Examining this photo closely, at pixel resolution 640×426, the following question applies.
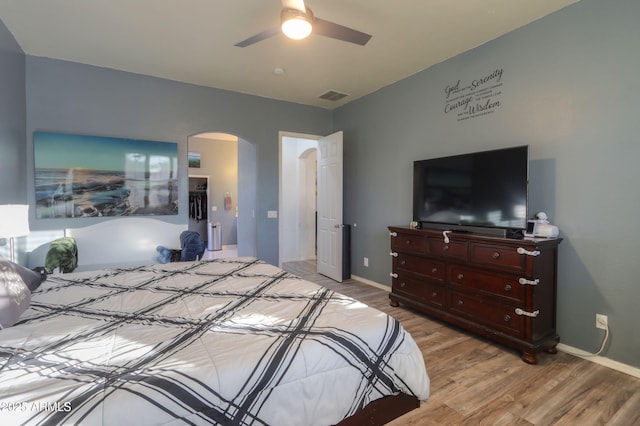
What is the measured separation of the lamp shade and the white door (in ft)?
11.6

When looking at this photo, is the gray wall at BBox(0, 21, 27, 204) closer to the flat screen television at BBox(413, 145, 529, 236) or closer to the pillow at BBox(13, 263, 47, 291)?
the pillow at BBox(13, 263, 47, 291)

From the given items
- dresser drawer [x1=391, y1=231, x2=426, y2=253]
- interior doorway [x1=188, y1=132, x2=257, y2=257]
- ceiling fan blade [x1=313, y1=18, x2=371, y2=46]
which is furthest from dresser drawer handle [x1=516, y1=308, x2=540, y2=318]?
interior doorway [x1=188, y1=132, x2=257, y2=257]

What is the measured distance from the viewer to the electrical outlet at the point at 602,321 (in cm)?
232

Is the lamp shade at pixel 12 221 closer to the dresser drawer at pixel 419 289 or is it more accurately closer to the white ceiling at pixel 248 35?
the white ceiling at pixel 248 35

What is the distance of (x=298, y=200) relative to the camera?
6.77m

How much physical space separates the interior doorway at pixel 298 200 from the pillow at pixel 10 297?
16.4ft

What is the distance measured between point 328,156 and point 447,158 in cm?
218

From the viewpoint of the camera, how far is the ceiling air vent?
14.8 ft

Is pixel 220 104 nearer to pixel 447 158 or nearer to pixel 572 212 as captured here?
pixel 447 158

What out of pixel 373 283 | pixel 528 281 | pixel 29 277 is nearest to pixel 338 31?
pixel 528 281

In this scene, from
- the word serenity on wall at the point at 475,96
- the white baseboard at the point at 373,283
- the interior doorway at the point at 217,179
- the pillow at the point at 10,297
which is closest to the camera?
the pillow at the point at 10,297

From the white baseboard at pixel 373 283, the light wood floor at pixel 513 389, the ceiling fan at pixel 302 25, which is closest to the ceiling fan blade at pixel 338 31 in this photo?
the ceiling fan at pixel 302 25

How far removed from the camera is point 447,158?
321 centimetres

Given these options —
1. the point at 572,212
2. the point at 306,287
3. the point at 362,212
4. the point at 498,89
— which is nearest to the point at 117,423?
the point at 306,287
